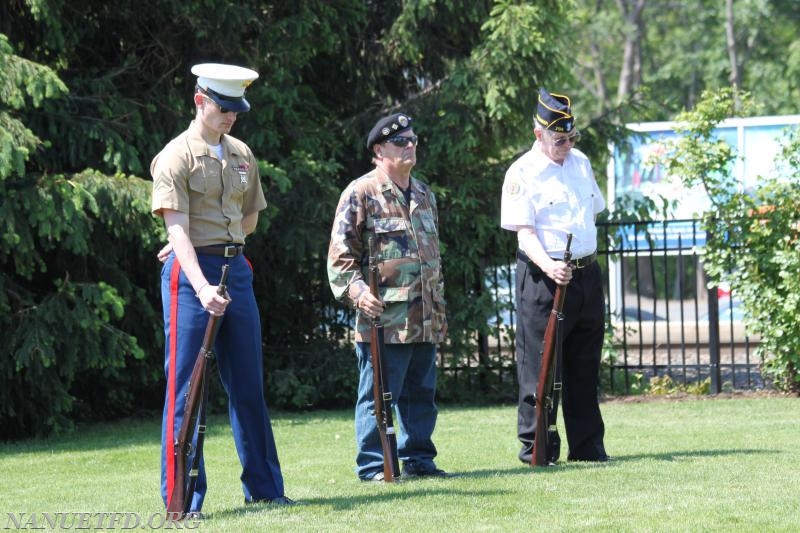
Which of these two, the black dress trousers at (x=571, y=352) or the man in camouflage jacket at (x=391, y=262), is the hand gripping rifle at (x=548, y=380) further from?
the man in camouflage jacket at (x=391, y=262)

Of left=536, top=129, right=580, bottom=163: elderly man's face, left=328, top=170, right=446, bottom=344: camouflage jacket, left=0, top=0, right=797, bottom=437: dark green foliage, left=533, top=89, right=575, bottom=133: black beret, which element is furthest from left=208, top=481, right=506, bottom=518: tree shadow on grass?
left=0, top=0, right=797, bottom=437: dark green foliage

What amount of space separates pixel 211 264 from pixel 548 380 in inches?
90.6

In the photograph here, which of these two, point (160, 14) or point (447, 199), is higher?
point (160, 14)

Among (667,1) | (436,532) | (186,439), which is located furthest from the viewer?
(667,1)

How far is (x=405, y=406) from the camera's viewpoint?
271 inches

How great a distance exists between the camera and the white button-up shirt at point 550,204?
7.14m

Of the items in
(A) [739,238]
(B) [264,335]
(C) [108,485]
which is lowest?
(C) [108,485]

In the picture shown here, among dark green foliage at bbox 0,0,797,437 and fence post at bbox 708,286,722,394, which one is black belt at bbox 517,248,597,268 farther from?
fence post at bbox 708,286,722,394

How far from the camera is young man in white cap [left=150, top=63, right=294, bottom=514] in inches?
222

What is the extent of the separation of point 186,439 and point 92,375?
597 cm

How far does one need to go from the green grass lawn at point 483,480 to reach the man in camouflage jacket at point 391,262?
1.76 feet

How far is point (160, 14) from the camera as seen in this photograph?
1125 centimetres

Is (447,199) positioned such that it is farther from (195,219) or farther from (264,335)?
(195,219)

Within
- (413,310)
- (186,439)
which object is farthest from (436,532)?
(413,310)
